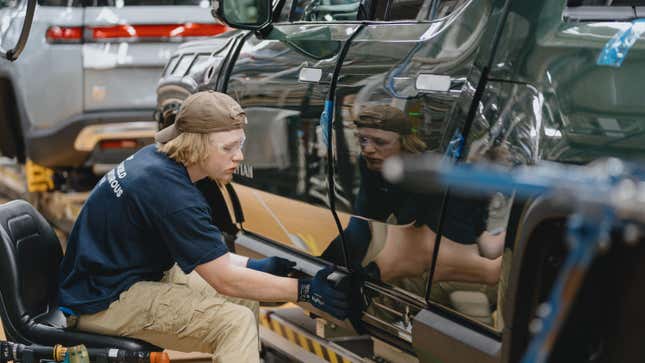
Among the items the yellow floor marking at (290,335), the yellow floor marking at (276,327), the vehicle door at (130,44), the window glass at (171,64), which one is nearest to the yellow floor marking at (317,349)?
the yellow floor marking at (290,335)

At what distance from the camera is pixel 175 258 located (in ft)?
11.4

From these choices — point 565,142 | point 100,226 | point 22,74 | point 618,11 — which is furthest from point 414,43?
point 22,74

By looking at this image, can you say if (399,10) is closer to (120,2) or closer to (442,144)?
(442,144)

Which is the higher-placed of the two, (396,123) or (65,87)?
(396,123)

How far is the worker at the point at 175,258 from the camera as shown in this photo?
346 centimetres

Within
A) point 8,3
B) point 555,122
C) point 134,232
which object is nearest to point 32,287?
point 134,232

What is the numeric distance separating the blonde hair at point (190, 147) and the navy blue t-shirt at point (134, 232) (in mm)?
47

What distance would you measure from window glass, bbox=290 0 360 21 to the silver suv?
2851 millimetres

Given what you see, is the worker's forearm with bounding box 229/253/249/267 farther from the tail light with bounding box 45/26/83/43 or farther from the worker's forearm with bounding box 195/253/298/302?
the tail light with bounding box 45/26/83/43

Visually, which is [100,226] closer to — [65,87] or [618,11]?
[618,11]

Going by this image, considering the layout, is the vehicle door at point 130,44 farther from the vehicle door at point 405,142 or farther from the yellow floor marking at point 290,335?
the vehicle door at point 405,142

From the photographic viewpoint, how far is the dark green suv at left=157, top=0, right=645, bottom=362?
7.56 ft

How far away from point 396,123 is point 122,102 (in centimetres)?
444

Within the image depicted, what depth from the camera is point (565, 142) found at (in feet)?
7.73
